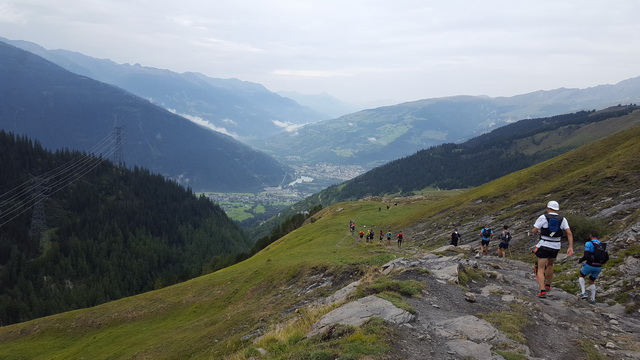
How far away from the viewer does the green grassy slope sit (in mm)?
28672

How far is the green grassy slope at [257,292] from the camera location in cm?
2867

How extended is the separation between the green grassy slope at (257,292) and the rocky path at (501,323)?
10.8 meters

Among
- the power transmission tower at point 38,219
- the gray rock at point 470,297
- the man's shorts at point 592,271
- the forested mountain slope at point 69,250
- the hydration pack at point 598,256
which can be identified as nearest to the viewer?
the gray rock at point 470,297

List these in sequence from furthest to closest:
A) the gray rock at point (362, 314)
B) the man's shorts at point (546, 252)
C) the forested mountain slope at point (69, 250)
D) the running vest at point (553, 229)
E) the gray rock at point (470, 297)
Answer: the forested mountain slope at point (69, 250), the man's shorts at point (546, 252), the gray rock at point (470, 297), the running vest at point (553, 229), the gray rock at point (362, 314)

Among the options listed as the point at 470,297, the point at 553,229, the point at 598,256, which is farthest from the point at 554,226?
the point at 470,297

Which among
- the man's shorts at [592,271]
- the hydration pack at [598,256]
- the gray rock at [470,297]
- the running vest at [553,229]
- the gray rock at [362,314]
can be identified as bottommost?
the gray rock at [470,297]

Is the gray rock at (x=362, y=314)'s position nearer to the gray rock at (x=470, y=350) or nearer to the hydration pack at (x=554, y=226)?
the gray rock at (x=470, y=350)

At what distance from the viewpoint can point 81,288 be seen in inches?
4990

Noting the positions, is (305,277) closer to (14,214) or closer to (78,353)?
(78,353)

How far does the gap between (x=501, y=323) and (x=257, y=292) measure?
27.7 m

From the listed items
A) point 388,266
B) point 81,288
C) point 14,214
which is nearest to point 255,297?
point 388,266

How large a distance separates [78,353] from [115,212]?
173725 mm

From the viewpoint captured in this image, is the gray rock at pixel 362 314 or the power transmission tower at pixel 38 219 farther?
the power transmission tower at pixel 38 219

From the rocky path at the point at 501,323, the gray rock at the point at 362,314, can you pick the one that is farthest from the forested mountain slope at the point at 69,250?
the gray rock at the point at 362,314
